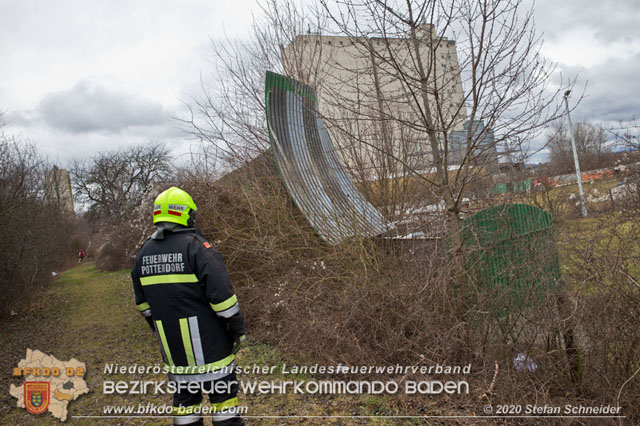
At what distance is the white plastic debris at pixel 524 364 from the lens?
13.1 feet

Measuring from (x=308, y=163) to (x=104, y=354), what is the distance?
5176 mm

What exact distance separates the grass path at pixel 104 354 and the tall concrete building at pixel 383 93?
9.14 ft

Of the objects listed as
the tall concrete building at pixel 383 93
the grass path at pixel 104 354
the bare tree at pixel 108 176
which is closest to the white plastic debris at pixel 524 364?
the grass path at pixel 104 354

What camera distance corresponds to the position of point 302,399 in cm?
429

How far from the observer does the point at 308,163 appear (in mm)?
8844

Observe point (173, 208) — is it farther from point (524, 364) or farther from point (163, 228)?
point (524, 364)

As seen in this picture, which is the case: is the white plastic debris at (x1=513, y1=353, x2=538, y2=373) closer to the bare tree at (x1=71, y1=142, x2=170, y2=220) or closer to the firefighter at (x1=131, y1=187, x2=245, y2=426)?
the firefighter at (x1=131, y1=187, x2=245, y2=426)

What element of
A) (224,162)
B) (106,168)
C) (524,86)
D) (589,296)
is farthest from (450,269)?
(106,168)

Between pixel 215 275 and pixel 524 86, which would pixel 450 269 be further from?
pixel 215 275

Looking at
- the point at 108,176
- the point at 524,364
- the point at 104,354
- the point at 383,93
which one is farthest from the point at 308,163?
the point at 108,176

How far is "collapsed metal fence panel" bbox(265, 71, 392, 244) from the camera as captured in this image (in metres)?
7.01

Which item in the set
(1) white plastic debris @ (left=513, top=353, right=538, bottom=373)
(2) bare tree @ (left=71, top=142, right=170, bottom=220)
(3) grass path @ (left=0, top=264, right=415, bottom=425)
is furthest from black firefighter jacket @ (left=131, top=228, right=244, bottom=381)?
(2) bare tree @ (left=71, top=142, right=170, bottom=220)

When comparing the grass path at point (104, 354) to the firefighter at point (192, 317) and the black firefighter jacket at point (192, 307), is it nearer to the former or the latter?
the firefighter at point (192, 317)

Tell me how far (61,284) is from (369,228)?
16.7 m
